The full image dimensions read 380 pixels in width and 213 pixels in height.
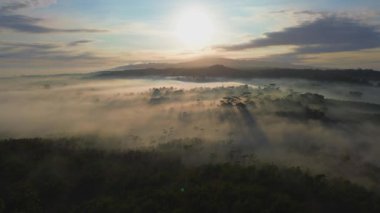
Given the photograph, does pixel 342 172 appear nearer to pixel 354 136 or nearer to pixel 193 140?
pixel 193 140

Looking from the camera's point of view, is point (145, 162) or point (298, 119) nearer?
point (145, 162)

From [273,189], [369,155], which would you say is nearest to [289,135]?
[369,155]

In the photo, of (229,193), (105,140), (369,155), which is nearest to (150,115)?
(105,140)

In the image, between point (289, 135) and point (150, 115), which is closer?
point (289, 135)

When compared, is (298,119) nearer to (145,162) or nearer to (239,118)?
(239,118)

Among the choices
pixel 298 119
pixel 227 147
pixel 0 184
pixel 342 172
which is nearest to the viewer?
pixel 0 184

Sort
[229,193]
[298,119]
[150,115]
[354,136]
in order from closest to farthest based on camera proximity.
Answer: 1. [229,193]
2. [354,136]
3. [298,119]
4. [150,115]
